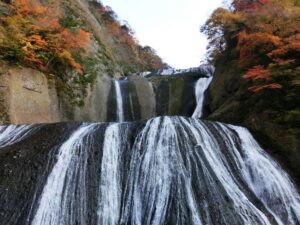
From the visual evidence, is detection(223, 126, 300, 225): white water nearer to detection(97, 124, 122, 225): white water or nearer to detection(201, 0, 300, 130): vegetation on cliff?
detection(201, 0, 300, 130): vegetation on cliff

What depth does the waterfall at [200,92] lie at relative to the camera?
13.2m

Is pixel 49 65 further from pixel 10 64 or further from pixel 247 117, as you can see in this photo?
pixel 247 117

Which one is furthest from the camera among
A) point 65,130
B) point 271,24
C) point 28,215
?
point 271,24

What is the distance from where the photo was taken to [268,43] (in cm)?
995

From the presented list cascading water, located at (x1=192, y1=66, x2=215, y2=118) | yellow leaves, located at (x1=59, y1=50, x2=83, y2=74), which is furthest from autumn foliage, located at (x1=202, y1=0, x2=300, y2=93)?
yellow leaves, located at (x1=59, y1=50, x2=83, y2=74)

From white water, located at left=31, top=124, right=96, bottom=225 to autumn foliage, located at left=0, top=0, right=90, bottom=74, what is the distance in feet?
13.9

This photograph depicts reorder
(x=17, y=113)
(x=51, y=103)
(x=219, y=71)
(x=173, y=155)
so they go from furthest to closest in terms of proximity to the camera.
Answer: (x=219, y=71), (x=51, y=103), (x=17, y=113), (x=173, y=155)

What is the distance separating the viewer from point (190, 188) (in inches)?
248

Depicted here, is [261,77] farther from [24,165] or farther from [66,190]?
[24,165]

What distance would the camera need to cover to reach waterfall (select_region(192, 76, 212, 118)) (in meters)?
13.2

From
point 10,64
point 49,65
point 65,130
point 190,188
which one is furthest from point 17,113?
point 190,188

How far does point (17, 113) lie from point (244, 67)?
712 cm

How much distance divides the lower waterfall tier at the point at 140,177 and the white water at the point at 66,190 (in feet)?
0.06

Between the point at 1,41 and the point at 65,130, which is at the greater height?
the point at 1,41
